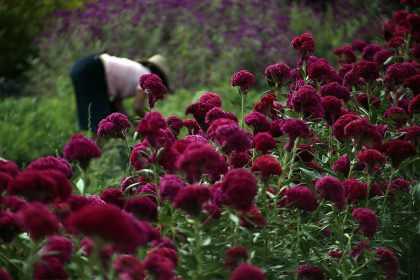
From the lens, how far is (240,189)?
1.57 m

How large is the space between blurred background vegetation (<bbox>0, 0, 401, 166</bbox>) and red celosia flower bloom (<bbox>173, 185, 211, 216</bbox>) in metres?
5.23

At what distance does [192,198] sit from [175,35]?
795 cm

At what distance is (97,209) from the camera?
1.23 m

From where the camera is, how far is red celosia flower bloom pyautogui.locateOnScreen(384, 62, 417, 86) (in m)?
2.76

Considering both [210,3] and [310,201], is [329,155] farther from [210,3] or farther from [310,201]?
[210,3]

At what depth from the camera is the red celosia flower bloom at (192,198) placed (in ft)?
5.16

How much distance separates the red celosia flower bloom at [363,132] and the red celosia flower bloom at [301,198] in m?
0.37

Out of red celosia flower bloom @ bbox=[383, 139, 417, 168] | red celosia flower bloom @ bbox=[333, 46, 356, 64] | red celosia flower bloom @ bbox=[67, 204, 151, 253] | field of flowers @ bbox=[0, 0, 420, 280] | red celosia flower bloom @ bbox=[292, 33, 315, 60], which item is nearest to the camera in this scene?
red celosia flower bloom @ bbox=[67, 204, 151, 253]

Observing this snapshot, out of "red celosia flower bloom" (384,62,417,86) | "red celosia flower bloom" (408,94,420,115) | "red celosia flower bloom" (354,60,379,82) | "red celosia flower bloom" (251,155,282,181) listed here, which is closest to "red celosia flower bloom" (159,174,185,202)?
"red celosia flower bloom" (251,155,282,181)

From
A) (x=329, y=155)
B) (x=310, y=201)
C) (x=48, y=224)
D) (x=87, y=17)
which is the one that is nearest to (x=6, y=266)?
(x=48, y=224)

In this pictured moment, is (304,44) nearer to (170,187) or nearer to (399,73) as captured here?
(399,73)

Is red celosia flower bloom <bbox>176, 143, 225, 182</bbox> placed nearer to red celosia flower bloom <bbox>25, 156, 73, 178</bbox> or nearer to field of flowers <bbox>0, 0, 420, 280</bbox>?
field of flowers <bbox>0, 0, 420, 280</bbox>

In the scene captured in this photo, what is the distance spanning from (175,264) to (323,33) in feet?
23.2

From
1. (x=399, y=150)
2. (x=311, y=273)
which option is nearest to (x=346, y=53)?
(x=399, y=150)
